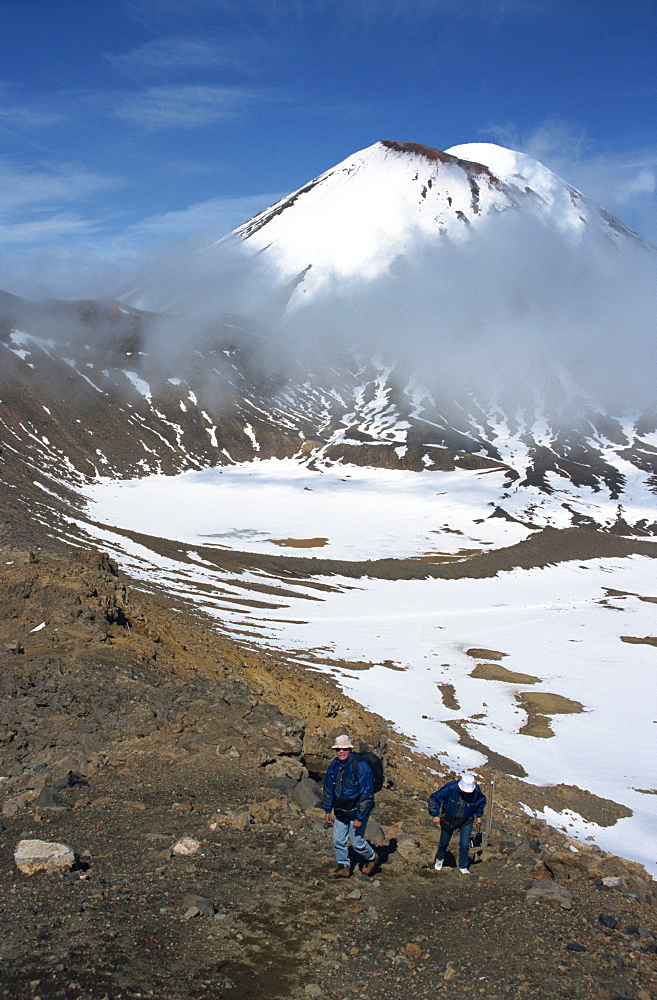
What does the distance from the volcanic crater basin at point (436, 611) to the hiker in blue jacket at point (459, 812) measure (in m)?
12.0

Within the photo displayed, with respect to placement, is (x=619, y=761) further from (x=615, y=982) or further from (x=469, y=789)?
(x=615, y=982)

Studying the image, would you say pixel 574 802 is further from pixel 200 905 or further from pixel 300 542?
pixel 300 542

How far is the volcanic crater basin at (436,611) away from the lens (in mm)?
30344

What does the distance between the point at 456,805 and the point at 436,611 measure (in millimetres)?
57458

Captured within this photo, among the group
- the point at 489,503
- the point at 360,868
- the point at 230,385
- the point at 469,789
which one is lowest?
the point at 360,868

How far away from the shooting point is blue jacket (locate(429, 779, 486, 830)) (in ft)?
32.1

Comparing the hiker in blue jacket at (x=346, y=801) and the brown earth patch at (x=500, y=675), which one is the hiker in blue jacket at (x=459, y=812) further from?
the brown earth patch at (x=500, y=675)

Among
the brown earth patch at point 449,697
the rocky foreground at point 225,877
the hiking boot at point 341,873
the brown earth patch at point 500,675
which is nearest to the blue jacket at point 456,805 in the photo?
the rocky foreground at point 225,877

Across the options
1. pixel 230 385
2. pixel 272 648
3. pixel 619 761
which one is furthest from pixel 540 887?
pixel 230 385

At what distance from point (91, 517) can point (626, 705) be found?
223ft

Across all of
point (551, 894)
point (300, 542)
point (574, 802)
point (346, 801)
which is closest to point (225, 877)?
point (346, 801)

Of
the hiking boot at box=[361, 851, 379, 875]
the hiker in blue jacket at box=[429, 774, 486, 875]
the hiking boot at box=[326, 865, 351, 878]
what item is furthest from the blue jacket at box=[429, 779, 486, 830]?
the hiking boot at box=[326, 865, 351, 878]

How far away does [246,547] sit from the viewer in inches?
3627

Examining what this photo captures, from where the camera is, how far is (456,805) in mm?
9844
